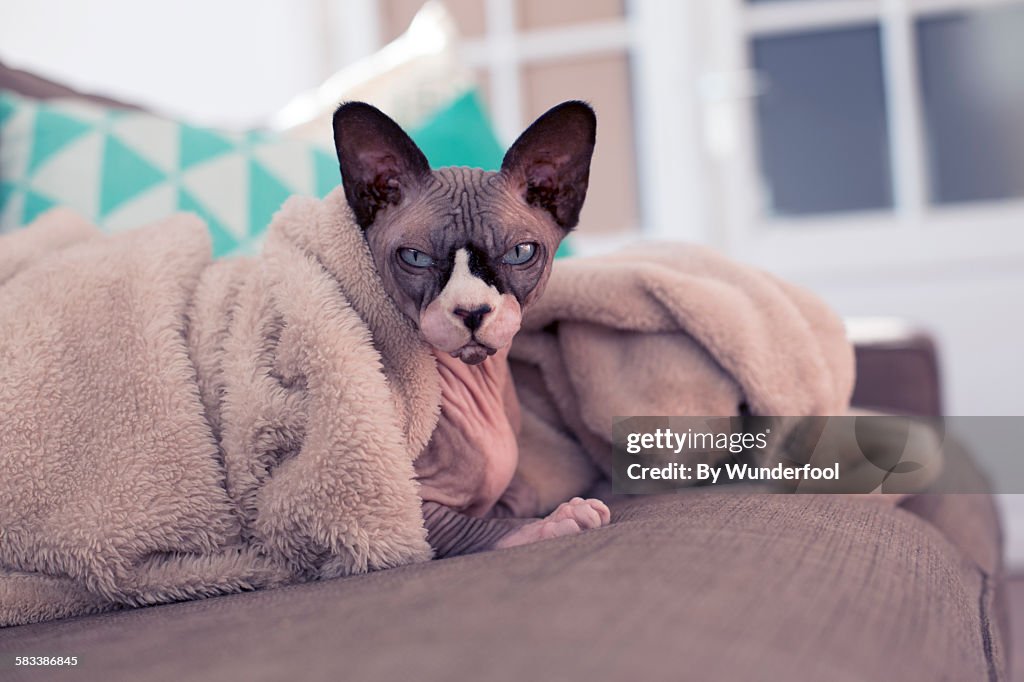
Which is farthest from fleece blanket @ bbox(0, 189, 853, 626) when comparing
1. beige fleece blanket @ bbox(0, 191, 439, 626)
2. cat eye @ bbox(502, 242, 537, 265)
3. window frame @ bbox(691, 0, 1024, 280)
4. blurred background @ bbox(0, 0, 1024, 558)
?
window frame @ bbox(691, 0, 1024, 280)

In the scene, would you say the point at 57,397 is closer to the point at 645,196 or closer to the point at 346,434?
the point at 346,434

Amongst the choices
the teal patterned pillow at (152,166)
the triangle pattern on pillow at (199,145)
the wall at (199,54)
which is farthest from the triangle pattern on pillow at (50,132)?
the wall at (199,54)

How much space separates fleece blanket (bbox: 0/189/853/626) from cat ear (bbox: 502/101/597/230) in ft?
0.46

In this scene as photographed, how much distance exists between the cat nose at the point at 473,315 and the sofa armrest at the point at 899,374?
2.44 feet

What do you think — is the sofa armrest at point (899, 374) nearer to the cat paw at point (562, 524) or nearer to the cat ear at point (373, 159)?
the cat paw at point (562, 524)

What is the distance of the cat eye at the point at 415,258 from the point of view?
68 centimetres

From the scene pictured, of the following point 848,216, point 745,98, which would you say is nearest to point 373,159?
point 745,98

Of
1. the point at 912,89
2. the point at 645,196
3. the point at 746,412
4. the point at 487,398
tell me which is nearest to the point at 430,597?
the point at 487,398

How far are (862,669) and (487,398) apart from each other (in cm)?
42

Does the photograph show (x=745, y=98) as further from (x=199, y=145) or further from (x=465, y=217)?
(x=465, y=217)

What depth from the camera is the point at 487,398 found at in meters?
0.81

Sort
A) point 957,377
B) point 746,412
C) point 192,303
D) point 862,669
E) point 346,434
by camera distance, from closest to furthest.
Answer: point 862,669
point 346,434
point 192,303
point 746,412
point 957,377

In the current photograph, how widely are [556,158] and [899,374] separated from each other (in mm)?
710

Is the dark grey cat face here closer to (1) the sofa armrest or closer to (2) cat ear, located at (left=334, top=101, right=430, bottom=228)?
(2) cat ear, located at (left=334, top=101, right=430, bottom=228)
